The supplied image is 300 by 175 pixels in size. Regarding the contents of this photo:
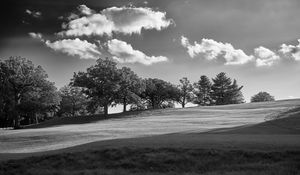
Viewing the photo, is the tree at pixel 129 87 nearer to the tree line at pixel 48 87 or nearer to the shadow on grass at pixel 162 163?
the tree line at pixel 48 87

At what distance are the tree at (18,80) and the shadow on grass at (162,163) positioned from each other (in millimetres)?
40349

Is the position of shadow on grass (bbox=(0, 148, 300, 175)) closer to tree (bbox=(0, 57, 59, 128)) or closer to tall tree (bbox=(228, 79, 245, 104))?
tree (bbox=(0, 57, 59, 128))

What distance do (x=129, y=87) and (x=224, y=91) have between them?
44169mm

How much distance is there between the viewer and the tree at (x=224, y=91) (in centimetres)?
8869

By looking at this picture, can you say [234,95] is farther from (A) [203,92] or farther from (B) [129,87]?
(B) [129,87]

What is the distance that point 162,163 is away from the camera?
42.8ft

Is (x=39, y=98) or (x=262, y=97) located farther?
(x=262, y=97)

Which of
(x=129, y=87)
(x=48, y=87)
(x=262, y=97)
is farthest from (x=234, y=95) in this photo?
(x=48, y=87)

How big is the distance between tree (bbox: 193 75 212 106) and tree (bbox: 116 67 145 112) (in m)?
33.2

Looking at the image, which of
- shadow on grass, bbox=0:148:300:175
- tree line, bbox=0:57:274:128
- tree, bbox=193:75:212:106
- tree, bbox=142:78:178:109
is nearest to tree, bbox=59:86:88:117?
tree line, bbox=0:57:274:128

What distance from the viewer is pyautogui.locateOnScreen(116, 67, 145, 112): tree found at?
54438 mm

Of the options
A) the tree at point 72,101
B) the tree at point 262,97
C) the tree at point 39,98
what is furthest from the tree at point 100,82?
the tree at point 262,97

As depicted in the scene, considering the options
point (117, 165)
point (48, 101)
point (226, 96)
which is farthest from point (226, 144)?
point (226, 96)

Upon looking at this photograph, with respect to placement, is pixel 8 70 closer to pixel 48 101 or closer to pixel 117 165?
pixel 48 101
